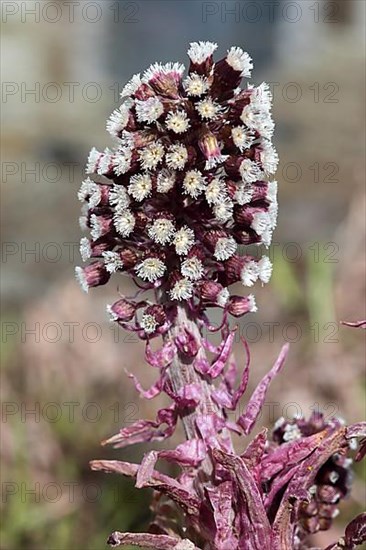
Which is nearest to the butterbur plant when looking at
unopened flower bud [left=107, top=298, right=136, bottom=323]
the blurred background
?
unopened flower bud [left=107, top=298, right=136, bottom=323]

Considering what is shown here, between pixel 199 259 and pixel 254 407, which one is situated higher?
pixel 199 259

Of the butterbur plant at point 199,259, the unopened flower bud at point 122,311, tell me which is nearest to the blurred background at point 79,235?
the butterbur plant at point 199,259

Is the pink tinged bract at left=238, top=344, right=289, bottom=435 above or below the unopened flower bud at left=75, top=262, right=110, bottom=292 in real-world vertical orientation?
below

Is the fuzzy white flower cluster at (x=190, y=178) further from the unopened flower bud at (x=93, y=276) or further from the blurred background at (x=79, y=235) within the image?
the blurred background at (x=79, y=235)

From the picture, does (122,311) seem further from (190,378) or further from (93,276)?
(190,378)

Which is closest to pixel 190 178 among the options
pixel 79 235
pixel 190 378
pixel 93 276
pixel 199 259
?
pixel 199 259

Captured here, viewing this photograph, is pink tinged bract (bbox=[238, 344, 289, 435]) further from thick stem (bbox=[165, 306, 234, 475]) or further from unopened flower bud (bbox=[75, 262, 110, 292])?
unopened flower bud (bbox=[75, 262, 110, 292])

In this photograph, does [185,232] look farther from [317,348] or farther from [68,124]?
[68,124]
